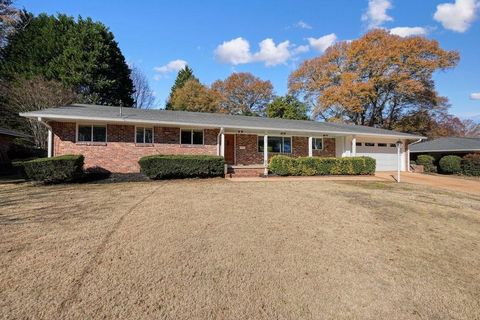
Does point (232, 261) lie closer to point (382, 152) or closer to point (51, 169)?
point (51, 169)

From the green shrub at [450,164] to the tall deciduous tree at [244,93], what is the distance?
23317mm

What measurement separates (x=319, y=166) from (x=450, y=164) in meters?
12.2

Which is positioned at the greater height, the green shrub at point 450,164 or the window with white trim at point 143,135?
the window with white trim at point 143,135

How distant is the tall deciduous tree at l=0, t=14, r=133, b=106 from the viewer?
23016 millimetres

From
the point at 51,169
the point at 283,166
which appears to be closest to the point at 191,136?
the point at 283,166

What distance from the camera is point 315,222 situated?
595 cm

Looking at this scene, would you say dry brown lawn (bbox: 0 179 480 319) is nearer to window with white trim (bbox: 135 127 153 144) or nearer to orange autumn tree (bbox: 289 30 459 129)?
window with white trim (bbox: 135 127 153 144)

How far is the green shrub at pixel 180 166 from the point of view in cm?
1143

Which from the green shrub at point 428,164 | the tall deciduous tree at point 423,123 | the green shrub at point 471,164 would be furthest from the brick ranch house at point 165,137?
the tall deciduous tree at point 423,123

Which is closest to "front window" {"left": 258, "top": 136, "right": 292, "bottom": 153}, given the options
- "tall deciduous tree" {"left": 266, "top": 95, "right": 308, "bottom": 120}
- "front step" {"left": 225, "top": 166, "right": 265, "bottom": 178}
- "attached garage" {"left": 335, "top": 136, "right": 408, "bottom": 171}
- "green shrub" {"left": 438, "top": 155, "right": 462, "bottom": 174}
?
"front step" {"left": 225, "top": 166, "right": 265, "bottom": 178}

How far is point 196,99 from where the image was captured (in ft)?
116

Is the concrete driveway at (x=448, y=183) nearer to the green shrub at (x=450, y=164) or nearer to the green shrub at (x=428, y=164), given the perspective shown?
the green shrub at (x=450, y=164)

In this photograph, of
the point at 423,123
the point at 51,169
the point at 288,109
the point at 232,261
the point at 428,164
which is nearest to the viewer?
the point at 232,261

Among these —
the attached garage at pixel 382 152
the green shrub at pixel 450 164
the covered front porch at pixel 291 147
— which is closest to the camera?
the covered front porch at pixel 291 147
